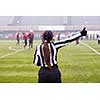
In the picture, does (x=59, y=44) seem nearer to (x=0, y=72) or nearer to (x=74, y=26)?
(x=74, y=26)

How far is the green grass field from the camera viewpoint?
4.82 metres

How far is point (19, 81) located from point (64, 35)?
90cm

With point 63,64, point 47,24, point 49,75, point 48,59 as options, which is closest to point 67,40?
point 48,59

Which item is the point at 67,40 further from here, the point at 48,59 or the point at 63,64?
the point at 63,64

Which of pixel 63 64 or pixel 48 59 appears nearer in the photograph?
pixel 48 59

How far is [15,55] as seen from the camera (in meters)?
5.10

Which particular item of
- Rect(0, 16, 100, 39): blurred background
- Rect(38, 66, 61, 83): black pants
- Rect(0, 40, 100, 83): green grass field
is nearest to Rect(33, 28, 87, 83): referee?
Rect(38, 66, 61, 83): black pants

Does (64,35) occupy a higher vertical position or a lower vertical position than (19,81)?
higher

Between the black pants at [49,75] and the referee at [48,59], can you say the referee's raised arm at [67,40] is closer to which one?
the referee at [48,59]

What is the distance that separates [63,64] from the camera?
484 cm

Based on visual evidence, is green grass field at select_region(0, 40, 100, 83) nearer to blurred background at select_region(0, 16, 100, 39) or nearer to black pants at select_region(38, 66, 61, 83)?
blurred background at select_region(0, 16, 100, 39)
